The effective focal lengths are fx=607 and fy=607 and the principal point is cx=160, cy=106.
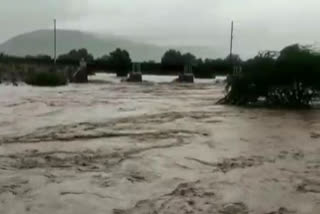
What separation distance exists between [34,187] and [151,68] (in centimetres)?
5632

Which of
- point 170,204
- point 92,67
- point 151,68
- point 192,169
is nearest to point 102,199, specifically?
point 170,204

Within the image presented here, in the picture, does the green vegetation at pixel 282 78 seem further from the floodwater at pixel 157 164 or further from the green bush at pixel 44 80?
the green bush at pixel 44 80

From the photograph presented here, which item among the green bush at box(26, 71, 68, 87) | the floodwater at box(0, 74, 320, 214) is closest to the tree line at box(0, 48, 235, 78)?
the green bush at box(26, 71, 68, 87)

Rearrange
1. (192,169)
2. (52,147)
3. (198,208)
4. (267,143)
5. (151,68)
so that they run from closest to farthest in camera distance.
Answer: (198,208), (192,169), (52,147), (267,143), (151,68)

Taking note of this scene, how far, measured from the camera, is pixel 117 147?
11.1 m

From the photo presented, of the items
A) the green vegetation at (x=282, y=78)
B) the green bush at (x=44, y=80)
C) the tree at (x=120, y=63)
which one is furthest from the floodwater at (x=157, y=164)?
the tree at (x=120, y=63)

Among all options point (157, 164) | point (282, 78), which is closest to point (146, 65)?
point (282, 78)

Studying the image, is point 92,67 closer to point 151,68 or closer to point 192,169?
point 151,68

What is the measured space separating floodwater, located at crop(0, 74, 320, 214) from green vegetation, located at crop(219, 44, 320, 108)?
3.89 metres

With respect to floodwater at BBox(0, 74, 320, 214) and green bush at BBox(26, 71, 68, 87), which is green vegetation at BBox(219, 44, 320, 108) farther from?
green bush at BBox(26, 71, 68, 87)

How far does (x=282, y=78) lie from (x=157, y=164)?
12.2m

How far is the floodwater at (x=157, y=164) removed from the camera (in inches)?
273

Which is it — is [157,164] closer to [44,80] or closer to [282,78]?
[282,78]

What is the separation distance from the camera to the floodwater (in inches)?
273
